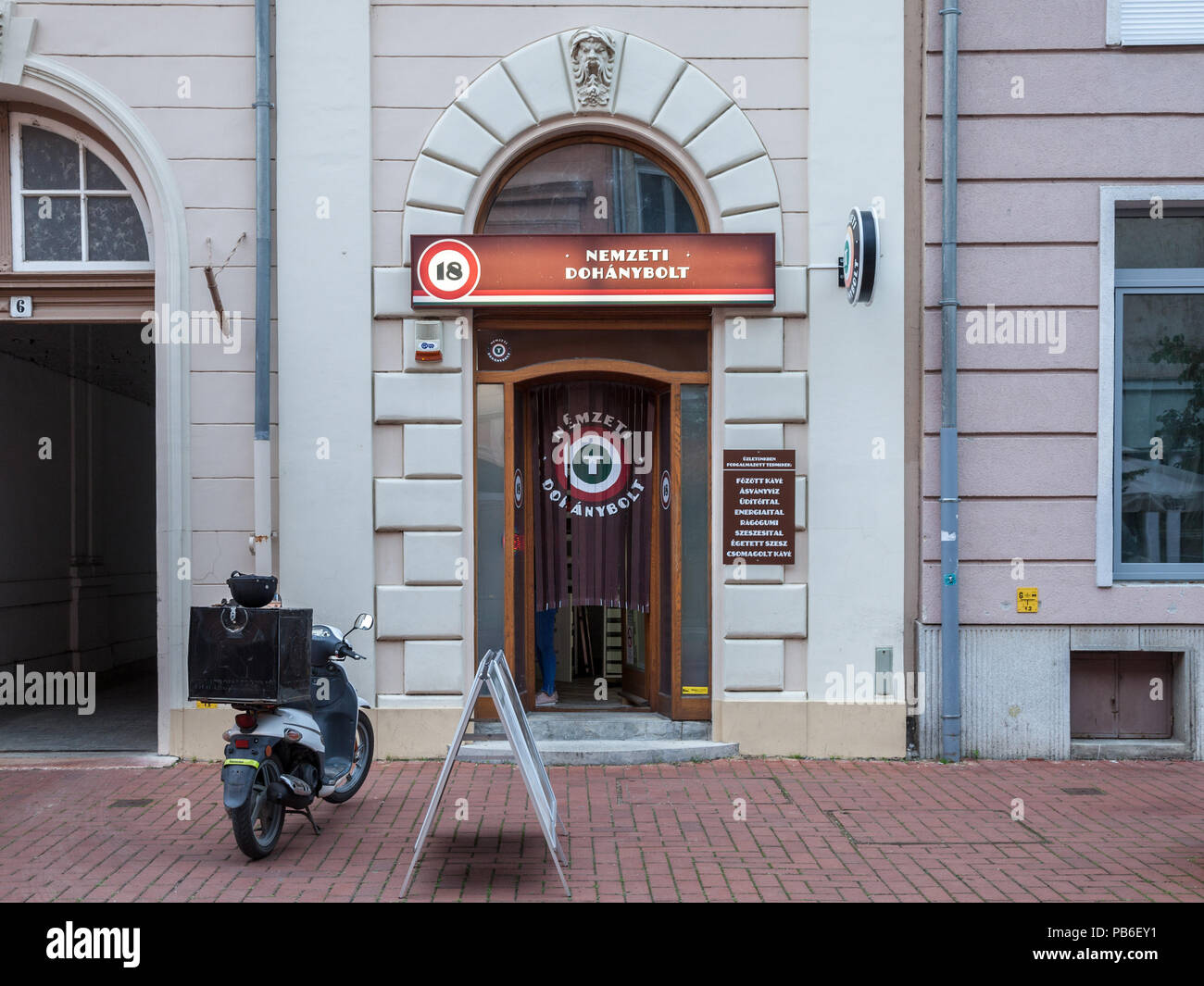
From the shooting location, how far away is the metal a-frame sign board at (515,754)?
17.3ft

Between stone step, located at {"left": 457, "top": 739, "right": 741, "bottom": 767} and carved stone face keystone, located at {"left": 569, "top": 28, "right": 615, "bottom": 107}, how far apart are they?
468 cm

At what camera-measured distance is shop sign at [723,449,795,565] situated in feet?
26.5

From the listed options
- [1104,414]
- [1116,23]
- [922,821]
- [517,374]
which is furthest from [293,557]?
[1116,23]

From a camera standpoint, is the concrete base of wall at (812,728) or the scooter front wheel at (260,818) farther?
the concrete base of wall at (812,728)

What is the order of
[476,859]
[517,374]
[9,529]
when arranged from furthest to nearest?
[9,529] < [517,374] < [476,859]

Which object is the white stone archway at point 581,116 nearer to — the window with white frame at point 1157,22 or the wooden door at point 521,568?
the wooden door at point 521,568

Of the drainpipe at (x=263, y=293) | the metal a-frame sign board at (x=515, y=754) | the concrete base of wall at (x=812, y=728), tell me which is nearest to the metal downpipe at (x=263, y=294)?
the drainpipe at (x=263, y=293)

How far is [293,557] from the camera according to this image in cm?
804

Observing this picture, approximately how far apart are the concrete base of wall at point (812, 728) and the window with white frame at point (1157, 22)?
519 centimetres

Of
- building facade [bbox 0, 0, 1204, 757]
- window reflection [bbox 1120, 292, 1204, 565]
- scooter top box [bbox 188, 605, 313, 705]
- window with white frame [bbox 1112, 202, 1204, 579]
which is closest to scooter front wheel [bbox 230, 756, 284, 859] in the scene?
scooter top box [bbox 188, 605, 313, 705]

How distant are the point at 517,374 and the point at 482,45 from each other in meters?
2.42

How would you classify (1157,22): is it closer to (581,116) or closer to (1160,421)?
(1160,421)

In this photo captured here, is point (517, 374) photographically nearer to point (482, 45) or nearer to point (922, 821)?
point (482, 45)

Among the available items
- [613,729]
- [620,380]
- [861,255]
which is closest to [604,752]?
[613,729]
